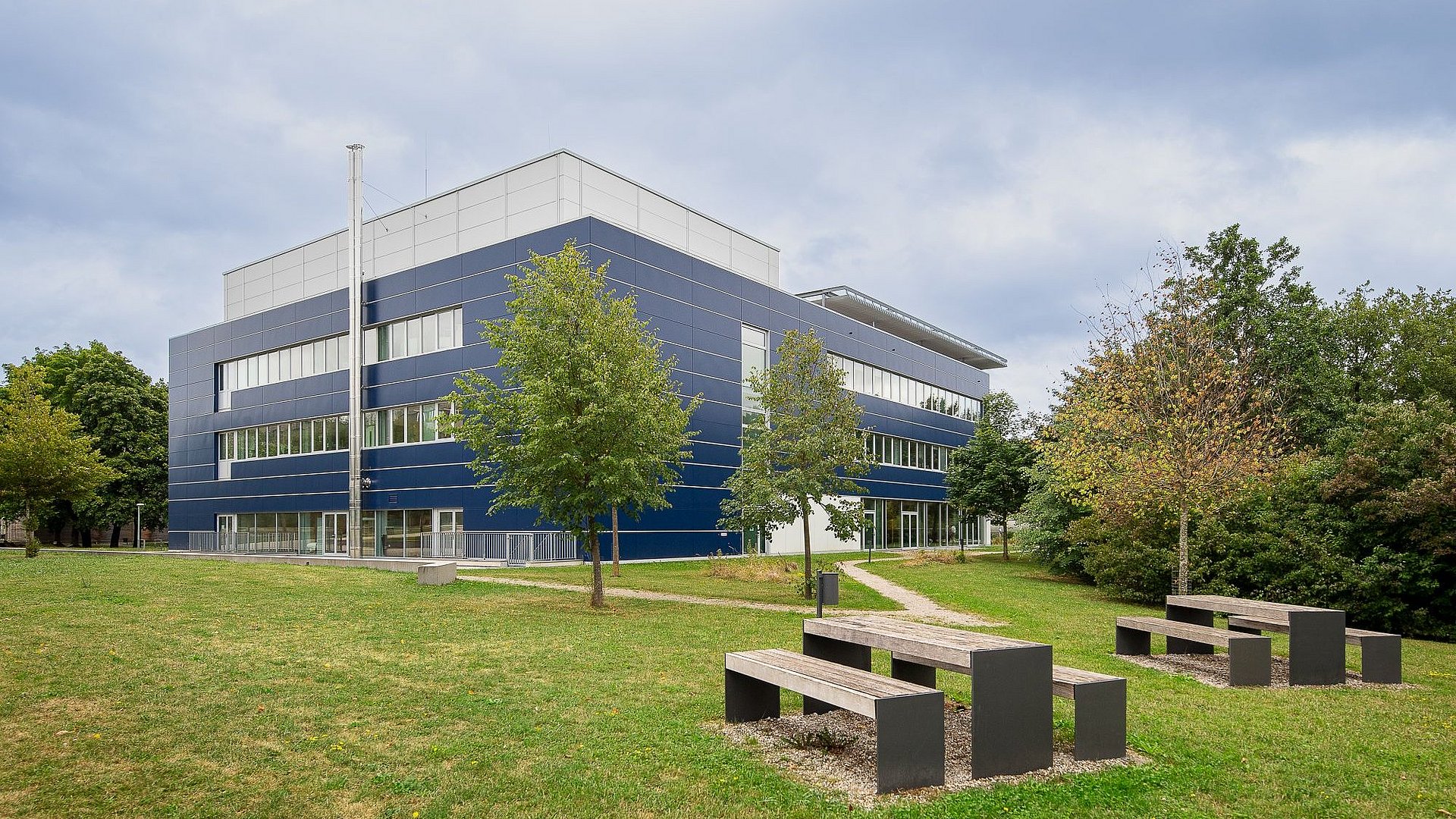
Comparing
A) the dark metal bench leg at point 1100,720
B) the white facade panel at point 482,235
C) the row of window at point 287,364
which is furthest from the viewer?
the row of window at point 287,364

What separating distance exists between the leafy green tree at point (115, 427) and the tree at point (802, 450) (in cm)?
5126

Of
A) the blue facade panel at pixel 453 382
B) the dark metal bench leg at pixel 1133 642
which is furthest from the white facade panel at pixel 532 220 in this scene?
the dark metal bench leg at pixel 1133 642

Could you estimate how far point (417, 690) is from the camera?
8.66 m

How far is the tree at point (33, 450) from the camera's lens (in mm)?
31891

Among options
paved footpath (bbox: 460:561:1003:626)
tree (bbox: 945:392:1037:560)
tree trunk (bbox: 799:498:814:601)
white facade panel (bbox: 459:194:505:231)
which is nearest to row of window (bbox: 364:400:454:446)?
white facade panel (bbox: 459:194:505:231)

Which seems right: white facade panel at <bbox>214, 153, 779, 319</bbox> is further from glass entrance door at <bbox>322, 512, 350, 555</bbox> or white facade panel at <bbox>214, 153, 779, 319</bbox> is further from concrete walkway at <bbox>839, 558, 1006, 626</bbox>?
concrete walkway at <bbox>839, 558, 1006, 626</bbox>

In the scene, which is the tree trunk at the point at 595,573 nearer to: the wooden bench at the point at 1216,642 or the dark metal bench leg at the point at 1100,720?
the wooden bench at the point at 1216,642

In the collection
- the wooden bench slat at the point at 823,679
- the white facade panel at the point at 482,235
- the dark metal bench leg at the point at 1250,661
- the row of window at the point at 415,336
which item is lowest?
the dark metal bench leg at the point at 1250,661

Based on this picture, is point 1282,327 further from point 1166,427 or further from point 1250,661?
point 1250,661

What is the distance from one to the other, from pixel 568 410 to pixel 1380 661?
509 inches

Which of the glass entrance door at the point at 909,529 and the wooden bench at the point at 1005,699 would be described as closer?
the wooden bench at the point at 1005,699

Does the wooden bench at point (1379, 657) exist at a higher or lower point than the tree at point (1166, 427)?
lower

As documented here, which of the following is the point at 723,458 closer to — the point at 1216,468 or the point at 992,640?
the point at 1216,468

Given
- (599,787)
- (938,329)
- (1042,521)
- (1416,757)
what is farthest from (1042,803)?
(938,329)
